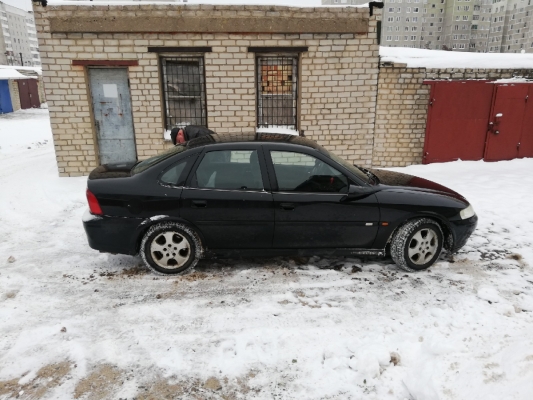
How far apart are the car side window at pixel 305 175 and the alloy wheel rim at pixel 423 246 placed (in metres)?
1.01

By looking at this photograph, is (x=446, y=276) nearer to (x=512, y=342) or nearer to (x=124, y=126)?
(x=512, y=342)

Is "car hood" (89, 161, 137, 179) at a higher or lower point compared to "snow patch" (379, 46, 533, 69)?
lower

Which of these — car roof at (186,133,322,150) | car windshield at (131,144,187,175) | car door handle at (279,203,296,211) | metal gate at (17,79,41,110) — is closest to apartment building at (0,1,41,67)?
metal gate at (17,79,41,110)

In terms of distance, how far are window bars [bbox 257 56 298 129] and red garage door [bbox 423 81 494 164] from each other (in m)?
3.30

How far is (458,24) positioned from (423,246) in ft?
370

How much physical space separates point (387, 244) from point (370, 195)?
2.16ft

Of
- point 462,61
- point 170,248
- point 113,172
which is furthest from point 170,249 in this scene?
point 462,61

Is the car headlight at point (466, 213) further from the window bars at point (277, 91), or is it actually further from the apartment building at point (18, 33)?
the apartment building at point (18, 33)

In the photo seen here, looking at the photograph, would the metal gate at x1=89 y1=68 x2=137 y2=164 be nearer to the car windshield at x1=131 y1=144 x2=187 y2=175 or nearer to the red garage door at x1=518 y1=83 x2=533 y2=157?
the car windshield at x1=131 y1=144 x2=187 y2=175

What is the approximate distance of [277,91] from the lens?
9305 millimetres

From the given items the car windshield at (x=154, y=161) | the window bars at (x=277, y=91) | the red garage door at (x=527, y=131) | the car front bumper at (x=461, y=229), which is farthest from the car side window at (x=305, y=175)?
the red garage door at (x=527, y=131)

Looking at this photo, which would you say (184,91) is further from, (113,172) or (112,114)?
(113,172)

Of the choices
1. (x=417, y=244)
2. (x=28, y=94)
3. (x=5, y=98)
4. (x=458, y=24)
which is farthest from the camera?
(x=458, y=24)

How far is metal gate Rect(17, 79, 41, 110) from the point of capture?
96.0 ft
